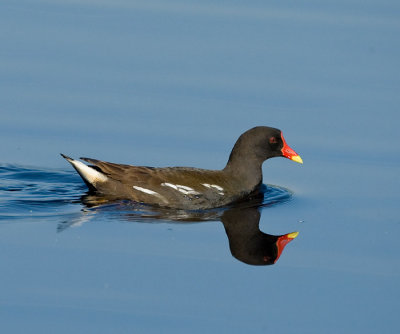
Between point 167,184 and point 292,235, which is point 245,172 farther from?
point 292,235

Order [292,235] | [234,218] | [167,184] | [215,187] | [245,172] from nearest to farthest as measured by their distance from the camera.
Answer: [292,235], [234,218], [167,184], [215,187], [245,172]

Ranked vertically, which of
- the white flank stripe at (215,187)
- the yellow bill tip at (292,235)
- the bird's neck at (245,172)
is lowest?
the yellow bill tip at (292,235)

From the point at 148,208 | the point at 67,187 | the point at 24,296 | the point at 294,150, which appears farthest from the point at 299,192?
the point at 24,296

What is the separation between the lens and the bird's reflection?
8.88 m

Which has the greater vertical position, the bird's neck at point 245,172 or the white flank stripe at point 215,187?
the bird's neck at point 245,172

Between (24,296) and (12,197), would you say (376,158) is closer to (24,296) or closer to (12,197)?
(12,197)

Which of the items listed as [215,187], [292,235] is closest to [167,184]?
[215,187]

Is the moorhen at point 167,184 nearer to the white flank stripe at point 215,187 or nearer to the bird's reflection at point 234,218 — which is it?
the white flank stripe at point 215,187

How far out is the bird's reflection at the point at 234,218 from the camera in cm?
888

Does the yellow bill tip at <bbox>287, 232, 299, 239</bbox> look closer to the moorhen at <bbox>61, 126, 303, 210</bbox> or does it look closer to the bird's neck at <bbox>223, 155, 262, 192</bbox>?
the moorhen at <bbox>61, 126, 303, 210</bbox>

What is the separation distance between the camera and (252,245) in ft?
29.8

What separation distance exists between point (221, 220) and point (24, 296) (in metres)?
3.19

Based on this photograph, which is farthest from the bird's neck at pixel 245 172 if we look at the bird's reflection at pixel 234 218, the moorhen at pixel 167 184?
the bird's reflection at pixel 234 218

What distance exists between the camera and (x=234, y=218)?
10.1 m
